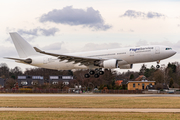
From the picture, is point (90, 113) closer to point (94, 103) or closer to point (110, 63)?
point (94, 103)

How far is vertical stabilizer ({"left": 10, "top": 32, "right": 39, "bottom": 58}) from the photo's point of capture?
2178 inches

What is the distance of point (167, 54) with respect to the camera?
44.2 meters

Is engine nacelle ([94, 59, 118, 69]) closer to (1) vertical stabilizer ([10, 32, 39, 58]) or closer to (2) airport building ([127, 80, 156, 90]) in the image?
(1) vertical stabilizer ([10, 32, 39, 58])

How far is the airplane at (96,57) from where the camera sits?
146 feet

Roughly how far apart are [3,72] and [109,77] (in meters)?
91.4

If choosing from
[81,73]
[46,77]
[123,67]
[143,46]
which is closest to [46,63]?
[123,67]

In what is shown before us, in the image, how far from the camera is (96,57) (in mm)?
48500

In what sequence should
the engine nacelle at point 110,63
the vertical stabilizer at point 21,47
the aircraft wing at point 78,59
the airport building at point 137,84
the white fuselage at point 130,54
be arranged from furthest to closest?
the airport building at point 137,84 < the vertical stabilizer at point 21,47 < the aircraft wing at point 78,59 < the engine nacelle at point 110,63 < the white fuselage at point 130,54

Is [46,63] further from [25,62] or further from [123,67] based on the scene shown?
[123,67]

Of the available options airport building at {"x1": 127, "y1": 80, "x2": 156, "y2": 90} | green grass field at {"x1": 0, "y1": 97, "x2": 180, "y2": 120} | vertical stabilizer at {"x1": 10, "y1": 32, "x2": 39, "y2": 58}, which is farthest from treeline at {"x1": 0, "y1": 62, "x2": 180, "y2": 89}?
green grass field at {"x1": 0, "y1": 97, "x2": 180, "y2": 120}

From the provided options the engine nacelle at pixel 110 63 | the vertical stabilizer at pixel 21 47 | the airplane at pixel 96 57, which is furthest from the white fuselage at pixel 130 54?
the vertical stabilizer at pixel 21 47

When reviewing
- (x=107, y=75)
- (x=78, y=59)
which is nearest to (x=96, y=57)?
(x=78, y=59)

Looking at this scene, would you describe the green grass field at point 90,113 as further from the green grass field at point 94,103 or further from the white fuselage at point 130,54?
the white fuselage at point 130,54

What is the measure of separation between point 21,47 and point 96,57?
1610 centimetres
